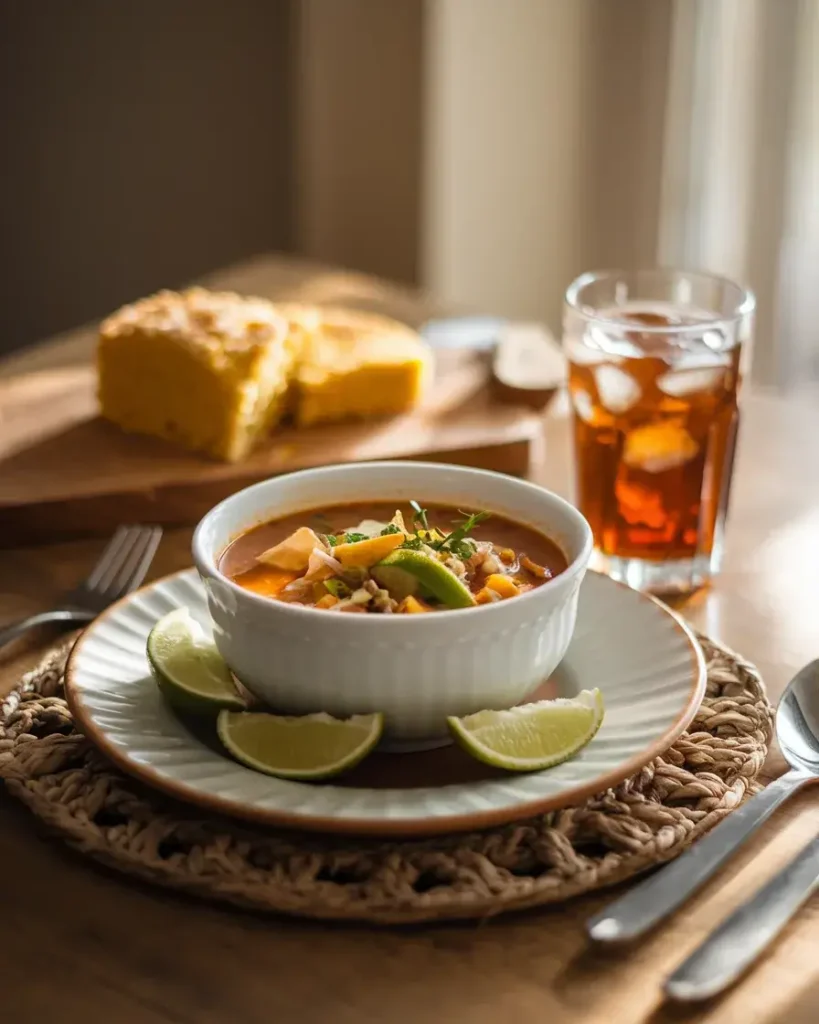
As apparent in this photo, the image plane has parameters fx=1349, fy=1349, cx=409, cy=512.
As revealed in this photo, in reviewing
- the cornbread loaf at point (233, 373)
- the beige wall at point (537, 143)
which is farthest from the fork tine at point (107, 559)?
the beige wall at point (537, 143)

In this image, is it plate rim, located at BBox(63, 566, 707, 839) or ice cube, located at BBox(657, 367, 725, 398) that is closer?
plate rim, located at BBox(63, 566, 707, 839)

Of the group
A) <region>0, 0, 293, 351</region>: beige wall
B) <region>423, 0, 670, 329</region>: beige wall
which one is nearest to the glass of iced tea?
<region>423, 0, 670, 329</region>: beige wall

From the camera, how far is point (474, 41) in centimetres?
359

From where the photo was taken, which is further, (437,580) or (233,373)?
(233,373)

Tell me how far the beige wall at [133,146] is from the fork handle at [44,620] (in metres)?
2.87

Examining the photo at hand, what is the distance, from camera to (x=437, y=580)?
1.19 meters

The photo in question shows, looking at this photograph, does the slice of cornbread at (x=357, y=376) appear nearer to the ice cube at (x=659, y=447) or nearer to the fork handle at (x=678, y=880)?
the ice cube at (x=659, y=447)

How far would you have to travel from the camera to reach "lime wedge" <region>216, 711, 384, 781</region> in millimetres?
1104

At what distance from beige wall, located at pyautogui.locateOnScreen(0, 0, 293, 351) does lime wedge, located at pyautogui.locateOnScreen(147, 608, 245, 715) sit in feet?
10.1

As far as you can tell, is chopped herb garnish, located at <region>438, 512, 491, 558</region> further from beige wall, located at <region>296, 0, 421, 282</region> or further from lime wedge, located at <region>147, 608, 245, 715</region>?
beige wall, located at <region>296, 0, 421, 282</region>

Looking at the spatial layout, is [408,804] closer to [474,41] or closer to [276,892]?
[276,892]

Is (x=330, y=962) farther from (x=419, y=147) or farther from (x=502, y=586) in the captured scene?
(x=419, y=147)

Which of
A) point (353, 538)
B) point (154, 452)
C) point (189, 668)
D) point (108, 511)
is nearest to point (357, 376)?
point (154, 452)

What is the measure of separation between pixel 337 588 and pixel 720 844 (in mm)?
401
